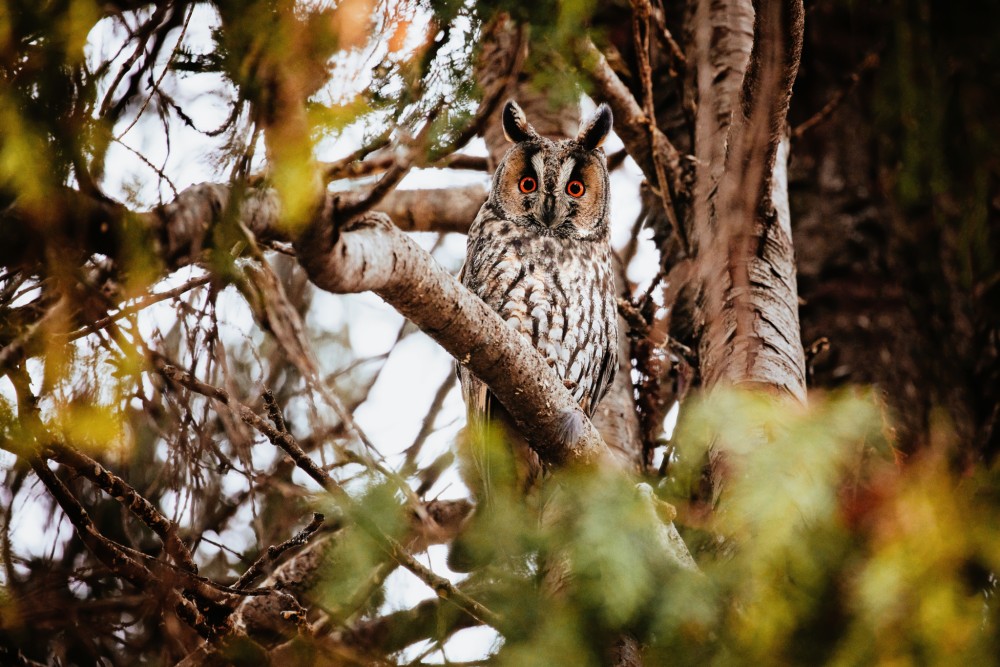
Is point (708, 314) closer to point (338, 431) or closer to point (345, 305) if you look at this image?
point (338, 431)

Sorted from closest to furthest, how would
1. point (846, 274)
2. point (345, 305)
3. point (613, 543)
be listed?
point (613, 543)
point (846, 274)
point (345, 305)

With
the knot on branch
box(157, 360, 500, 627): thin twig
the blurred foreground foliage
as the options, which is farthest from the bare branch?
the knot on branch

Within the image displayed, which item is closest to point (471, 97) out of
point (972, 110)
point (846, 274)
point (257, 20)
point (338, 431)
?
point (257, 20)

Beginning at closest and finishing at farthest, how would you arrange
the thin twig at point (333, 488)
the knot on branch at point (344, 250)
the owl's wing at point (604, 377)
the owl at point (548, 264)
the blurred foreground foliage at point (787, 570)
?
the knot on branch at point (344, 250), the blurred foreground foliage at point (787, 570), the thin twig at point (333, 488), the owl at point (548, 264), the owl's wing at point (604, 377)

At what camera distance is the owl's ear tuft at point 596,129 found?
3.03 m

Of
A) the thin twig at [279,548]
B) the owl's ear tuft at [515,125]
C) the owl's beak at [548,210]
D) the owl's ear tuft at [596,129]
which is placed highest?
the owl's ear tuft at [515,125]

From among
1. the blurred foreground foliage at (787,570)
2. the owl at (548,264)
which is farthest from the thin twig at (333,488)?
the owl at (548,264)

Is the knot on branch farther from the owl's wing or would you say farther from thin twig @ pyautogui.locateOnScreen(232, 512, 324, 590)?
the owl's wing

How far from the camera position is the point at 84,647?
1.92m

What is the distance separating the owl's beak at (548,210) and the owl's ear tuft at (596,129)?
0.92ft

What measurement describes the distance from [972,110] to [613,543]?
1799mm

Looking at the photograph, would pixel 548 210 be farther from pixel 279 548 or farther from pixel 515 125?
pixel 279 548

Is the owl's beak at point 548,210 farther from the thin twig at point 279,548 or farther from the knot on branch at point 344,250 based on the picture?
the thin twig at point 279,548

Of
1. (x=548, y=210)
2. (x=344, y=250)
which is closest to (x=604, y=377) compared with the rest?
(x=548, y=210)
